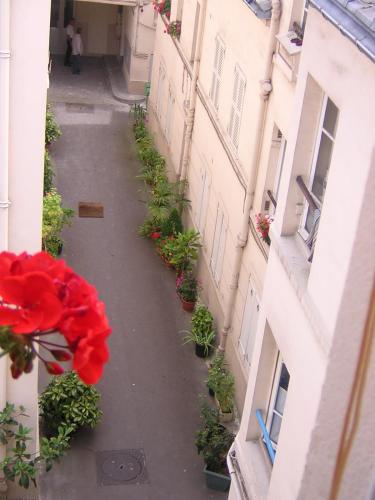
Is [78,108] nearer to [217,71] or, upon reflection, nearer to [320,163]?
[217,71]

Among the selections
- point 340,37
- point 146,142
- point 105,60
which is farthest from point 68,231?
point 340,37

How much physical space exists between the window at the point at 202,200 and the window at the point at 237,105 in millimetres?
2585

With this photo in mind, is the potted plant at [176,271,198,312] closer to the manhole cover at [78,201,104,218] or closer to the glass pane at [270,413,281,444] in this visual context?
the manhole cover at [78,201,104,218]

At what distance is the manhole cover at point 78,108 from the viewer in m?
34.4

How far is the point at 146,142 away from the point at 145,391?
38.7ft

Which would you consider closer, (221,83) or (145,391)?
(145,391)

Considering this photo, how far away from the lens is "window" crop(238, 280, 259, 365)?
1906cm

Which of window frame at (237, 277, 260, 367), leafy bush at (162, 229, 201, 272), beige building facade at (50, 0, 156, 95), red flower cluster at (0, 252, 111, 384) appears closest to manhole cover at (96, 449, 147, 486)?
window frame at (237, 277, 260, 367)

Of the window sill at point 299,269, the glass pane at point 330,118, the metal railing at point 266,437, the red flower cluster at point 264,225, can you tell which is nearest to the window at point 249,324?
the red flower cluster at point 264,225

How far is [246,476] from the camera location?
12180 mm

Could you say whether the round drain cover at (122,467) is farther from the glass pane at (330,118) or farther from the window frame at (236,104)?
the glass pane at (330,118)

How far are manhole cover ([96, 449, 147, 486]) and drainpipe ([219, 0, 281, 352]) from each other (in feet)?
11.9

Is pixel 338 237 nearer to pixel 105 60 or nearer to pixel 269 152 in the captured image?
pixel 269 152

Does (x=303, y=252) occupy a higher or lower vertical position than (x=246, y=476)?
higher
